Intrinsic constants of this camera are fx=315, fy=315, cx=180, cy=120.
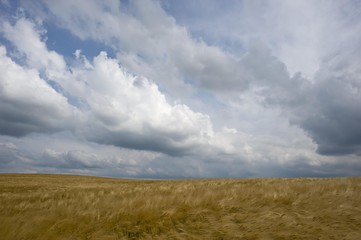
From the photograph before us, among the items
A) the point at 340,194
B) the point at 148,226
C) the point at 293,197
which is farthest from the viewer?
the point at 340,194

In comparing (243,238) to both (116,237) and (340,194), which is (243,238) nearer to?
(116,237)

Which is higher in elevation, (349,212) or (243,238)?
(349,212)

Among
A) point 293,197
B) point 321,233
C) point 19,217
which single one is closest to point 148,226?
point 19,217

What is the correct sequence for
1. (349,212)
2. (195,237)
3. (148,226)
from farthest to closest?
1. (349,212)
2. (148,226)
3. (195,237)

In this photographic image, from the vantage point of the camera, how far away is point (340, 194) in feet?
34.4

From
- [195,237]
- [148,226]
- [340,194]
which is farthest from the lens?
[340,194]

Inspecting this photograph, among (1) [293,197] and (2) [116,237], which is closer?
(2) [116,237]

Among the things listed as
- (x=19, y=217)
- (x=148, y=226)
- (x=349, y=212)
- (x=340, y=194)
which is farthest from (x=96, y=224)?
(x=340, y=194)

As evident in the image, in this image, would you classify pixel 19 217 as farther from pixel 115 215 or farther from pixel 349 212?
pixel 349 212

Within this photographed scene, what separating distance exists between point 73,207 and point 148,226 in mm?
2251

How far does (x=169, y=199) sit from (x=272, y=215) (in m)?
2.75

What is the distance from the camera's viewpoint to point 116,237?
662 centimetres

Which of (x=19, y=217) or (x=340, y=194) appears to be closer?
(x=19, y=217)

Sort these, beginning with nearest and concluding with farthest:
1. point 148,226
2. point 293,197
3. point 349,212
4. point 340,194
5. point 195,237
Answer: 1. point 195,237
2. point 148,226
3. point 349,212
4. point 293,197
5. point 340,194
